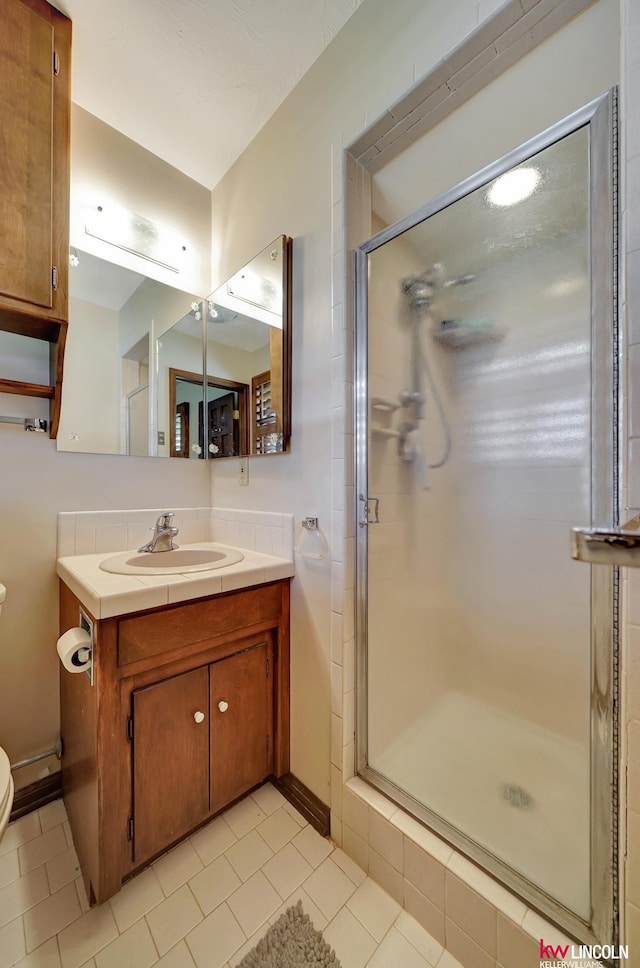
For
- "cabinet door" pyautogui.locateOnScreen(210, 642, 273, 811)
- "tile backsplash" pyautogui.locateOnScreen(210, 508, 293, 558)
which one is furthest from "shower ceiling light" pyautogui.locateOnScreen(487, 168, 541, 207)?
"cabinet door" pyautogui.locateOnScreen(210, 642, 273, 811)

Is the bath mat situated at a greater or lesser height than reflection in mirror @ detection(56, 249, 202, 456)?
lesser

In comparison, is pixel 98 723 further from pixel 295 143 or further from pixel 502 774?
pixel 295 143

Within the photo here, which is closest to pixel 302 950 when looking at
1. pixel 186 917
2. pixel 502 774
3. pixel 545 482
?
pixel 186 917

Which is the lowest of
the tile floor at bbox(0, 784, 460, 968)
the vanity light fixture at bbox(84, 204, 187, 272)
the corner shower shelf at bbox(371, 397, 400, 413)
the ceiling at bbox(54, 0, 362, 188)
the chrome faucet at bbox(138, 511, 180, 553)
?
the tile floor at bbox(0, 784, 460, 968)

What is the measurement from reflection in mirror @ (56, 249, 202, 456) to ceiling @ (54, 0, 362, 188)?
0.61 m

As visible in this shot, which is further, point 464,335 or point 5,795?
point 464,335

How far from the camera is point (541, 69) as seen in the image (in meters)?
0.89

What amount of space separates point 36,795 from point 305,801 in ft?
3.18

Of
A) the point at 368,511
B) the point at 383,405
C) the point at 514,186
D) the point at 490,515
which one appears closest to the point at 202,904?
the point at 368,511

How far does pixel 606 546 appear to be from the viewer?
35cm

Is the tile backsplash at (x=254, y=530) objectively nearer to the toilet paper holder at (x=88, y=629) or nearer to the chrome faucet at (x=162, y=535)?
the chrome faucet at (x=162, y=535)

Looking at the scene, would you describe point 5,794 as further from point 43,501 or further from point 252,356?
point 252,356

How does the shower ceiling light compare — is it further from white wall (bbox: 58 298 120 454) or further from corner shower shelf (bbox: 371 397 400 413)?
white wall (bbox: 58 298 120 454)

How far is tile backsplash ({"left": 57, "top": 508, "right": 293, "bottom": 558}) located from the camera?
4.61 ft
